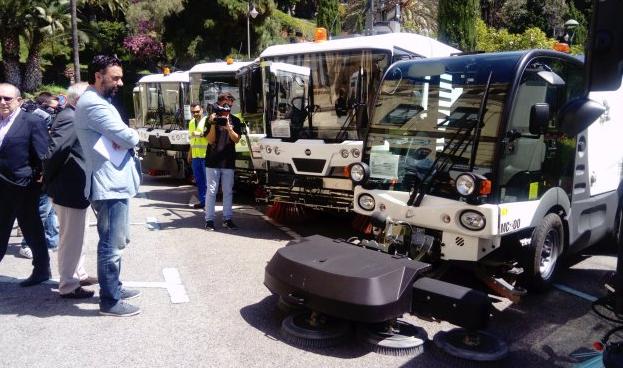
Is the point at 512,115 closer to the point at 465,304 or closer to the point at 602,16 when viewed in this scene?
the point at 465,304

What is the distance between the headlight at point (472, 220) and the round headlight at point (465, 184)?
17 cm

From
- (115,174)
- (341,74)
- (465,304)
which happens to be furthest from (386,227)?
(341,74)

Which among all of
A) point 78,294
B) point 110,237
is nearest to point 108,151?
point 110,237

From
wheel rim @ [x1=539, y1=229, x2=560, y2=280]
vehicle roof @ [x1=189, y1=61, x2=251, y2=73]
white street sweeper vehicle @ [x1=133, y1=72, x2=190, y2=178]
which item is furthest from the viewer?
white street sweeper vehicle @ [x1=133, y1=72, x2=190, y2=178]

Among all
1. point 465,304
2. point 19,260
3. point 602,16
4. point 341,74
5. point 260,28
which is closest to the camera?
point 602,16

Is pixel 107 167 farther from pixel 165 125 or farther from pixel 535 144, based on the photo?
pixel 165 125

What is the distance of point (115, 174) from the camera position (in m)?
4.15

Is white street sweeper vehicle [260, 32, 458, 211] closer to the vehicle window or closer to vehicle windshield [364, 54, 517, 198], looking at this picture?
vehicle windshield [364, 54, 517, 198]

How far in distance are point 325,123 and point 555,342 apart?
14.1ft

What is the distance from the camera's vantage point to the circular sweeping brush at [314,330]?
154 inches

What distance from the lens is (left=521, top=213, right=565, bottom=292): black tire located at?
4.84 meters

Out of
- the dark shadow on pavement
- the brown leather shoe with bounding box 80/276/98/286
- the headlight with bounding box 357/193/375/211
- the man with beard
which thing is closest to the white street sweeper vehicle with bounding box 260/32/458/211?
the headlight with bounding box 357/193/375/211

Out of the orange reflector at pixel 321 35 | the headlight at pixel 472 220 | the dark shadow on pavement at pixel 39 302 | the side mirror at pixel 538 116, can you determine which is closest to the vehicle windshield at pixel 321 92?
the orange reflector at pixel 321 35

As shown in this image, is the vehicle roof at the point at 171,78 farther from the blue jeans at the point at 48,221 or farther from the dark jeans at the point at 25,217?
the dark jeans at the point at 25,217
